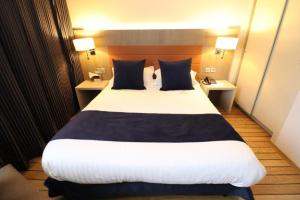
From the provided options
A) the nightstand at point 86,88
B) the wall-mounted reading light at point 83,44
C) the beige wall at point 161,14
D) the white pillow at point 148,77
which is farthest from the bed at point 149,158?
the beige wall at point 161,14

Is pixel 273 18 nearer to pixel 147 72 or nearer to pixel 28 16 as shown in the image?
pixel 147 72

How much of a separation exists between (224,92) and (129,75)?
1.79 metres

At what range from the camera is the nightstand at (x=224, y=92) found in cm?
261

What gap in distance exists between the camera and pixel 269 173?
1.73 m

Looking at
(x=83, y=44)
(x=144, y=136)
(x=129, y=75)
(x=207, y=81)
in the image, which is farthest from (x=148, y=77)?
(x=144, y=136)

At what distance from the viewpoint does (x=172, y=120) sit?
163cm

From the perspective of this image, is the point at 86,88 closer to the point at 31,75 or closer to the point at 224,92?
the point at 31,75

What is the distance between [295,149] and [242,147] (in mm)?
1113

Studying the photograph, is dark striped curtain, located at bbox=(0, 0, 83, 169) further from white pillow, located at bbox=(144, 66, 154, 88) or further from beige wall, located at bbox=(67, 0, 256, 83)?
white pillow, located at bbox=(144, 66, 154, 88)

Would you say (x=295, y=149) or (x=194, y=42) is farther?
(x=194, y=42)

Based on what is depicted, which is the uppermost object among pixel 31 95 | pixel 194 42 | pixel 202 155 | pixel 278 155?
pixel 194 42

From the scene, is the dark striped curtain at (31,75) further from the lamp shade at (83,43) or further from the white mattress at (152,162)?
the white mattress at (152,162)

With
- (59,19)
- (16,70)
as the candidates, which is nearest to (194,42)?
(59,19)

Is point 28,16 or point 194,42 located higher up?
point 28,16
